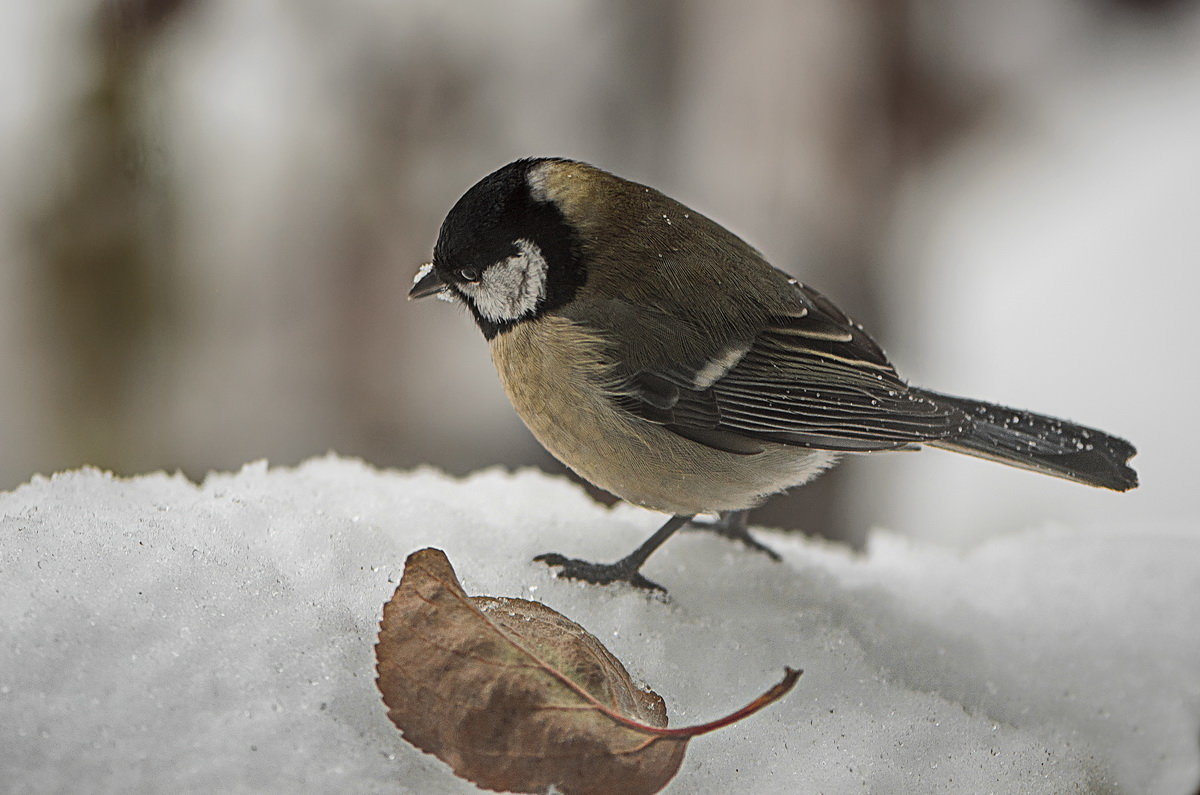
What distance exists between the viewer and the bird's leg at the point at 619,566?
5.47ft

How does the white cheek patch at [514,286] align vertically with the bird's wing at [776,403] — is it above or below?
above

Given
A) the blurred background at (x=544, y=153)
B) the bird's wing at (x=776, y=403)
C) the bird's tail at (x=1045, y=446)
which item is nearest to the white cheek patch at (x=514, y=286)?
the bird's wing at (x=776, y=403)

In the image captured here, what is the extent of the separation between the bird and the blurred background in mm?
1153

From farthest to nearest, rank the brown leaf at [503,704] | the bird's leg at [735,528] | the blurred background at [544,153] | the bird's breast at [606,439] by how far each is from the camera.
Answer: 1. the blurred background at [544,153]
2. the bird's leg at [735,528]
3. the bird's breast at [606,439]
4. the brown leaf at [503,704]

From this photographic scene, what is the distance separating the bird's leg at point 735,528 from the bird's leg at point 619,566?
0.81ft

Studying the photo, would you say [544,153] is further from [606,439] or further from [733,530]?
[606,439]

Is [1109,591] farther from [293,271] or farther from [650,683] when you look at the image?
[293,271]

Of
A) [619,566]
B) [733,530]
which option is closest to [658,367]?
[619,566]

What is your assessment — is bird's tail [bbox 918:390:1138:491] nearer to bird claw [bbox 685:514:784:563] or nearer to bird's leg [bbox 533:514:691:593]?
bird claw [bbox 685:514:784:563]

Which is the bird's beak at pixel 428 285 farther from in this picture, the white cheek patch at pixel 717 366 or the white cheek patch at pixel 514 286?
the white cheek patch at pixel 717 366

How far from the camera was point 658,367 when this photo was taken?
1.89 meters

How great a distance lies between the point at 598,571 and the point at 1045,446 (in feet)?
2.70

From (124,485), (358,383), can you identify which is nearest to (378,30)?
(358,383)

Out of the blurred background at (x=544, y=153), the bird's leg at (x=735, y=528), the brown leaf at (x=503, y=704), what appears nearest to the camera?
the brown leaf at (x=503, y=704)
